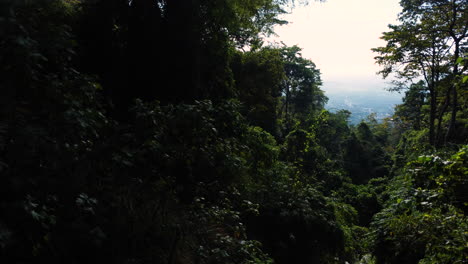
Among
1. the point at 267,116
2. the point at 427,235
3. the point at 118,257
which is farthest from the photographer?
the point at 267,116

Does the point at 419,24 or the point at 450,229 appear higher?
the point at 419,24

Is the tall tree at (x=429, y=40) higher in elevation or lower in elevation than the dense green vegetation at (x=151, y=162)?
higher

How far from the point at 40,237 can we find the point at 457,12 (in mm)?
17804

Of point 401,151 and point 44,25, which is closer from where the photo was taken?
point 44,25

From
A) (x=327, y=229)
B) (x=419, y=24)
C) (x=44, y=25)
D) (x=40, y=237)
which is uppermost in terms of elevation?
(x=419, y=24)

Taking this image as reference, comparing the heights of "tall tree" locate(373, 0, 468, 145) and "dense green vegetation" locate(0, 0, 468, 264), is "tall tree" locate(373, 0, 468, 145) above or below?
above

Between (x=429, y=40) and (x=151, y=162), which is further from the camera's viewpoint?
(x=429, y=40)

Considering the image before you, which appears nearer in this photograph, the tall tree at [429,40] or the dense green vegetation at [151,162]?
the dense green vegetation at [151,162]

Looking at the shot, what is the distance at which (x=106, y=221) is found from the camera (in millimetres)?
2396

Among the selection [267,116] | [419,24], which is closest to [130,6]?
[267,116]

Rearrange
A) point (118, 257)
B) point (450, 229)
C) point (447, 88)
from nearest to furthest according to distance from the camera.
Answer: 1. point (118, 257)
2. point (450, 229)
3. point (447, 88)

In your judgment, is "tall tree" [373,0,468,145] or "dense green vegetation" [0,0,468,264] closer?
"dense green vegetation" [0,0,468,264]

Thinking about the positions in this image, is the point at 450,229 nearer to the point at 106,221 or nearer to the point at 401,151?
the point at 106,221

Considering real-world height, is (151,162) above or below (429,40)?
below
